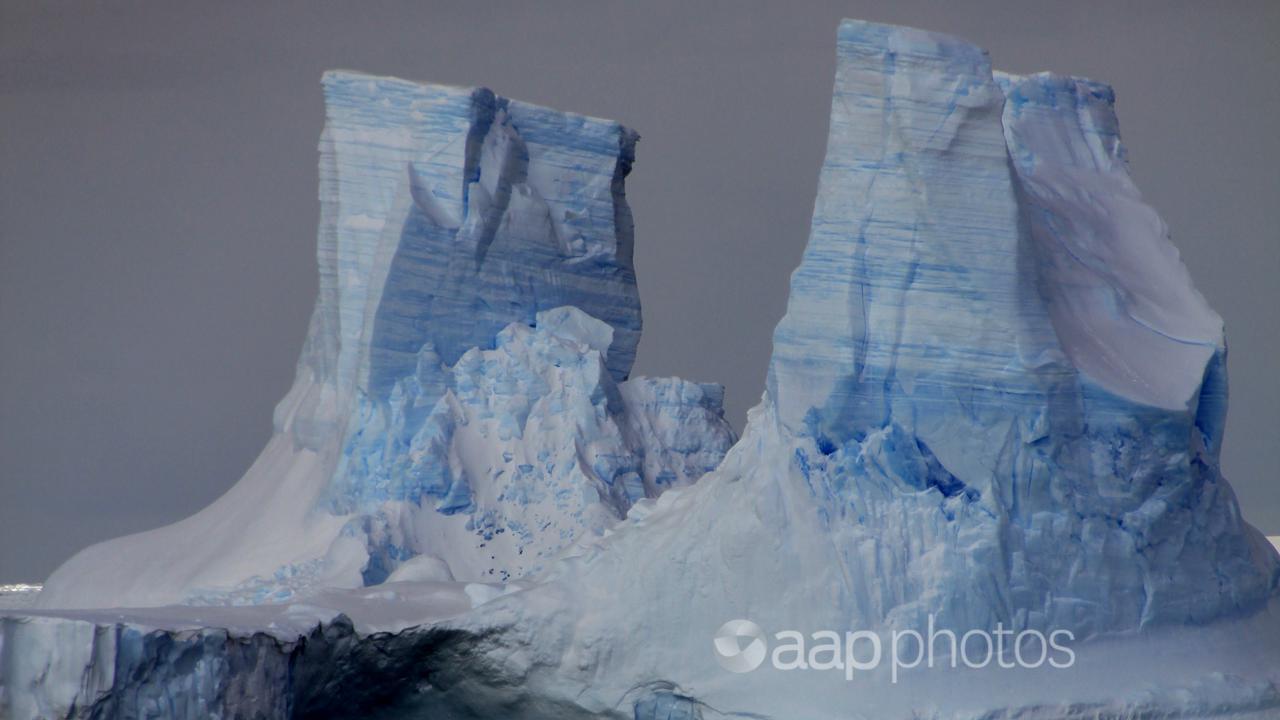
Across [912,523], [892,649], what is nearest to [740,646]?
[892,649]

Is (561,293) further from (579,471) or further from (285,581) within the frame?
(285,581)

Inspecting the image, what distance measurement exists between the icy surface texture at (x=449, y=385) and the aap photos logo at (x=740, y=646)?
15.4 ft

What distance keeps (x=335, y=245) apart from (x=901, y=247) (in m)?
7.11

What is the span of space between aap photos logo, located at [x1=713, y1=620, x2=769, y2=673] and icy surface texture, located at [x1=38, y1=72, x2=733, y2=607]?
4706mm

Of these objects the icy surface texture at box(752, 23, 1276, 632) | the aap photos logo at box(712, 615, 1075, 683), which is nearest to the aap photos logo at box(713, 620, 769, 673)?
the aap photos logo at box(712, 615, 1075, 683)

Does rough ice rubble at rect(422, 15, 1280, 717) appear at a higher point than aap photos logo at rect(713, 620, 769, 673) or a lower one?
higher

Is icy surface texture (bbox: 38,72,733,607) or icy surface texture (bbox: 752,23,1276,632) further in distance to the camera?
icy surface texture (bbox: 38,72,733,607)

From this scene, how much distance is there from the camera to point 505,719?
13797 mm

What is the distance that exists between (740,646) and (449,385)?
6.17 meters

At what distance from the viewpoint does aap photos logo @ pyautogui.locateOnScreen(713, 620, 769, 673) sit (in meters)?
13.2

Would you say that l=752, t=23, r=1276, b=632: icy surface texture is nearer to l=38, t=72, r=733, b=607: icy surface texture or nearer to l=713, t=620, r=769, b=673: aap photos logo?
l=713, t=620, r=769, b=673: aap photos logo

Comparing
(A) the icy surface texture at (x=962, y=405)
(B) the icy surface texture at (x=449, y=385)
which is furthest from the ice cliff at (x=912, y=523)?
(B) the icy surface texture at (x=449, y=385)

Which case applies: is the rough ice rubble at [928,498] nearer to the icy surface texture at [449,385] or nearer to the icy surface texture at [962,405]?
the icy surface texture at [962,405]

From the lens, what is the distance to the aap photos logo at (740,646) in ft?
43.3
